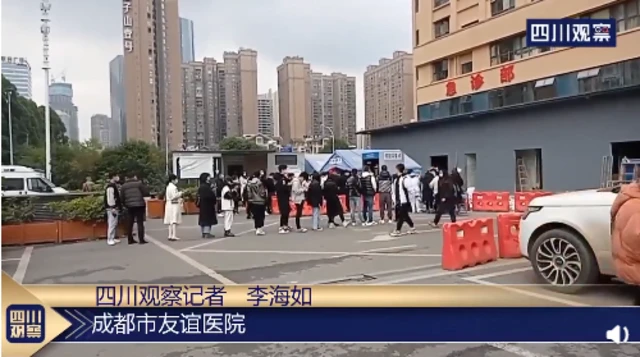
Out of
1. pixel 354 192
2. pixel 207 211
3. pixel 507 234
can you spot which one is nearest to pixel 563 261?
pixel 507 234

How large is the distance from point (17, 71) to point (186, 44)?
69 cm

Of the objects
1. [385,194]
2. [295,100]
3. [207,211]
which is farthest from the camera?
[385,194]

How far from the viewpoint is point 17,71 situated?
2.06m

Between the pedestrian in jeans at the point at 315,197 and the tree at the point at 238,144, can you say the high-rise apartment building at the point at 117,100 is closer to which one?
the tree at the point at 238,144

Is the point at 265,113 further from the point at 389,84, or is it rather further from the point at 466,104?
the point at 466,104

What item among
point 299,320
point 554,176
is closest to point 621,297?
point 554,176

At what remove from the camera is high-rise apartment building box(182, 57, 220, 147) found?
2.04 m

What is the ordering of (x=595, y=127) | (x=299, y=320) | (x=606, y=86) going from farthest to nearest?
(x=595, y=127)
(x=299, y=320)
(x=606, y=86)

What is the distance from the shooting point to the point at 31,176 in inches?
84.3

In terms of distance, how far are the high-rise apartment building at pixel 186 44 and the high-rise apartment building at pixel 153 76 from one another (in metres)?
A: 0.02

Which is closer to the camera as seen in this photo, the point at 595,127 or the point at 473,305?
the point at 473,305

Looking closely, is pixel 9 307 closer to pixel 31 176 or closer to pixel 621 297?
pixel 31 176

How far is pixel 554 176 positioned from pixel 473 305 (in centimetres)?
83

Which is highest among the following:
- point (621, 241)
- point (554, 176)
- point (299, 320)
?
point (554, 176)
